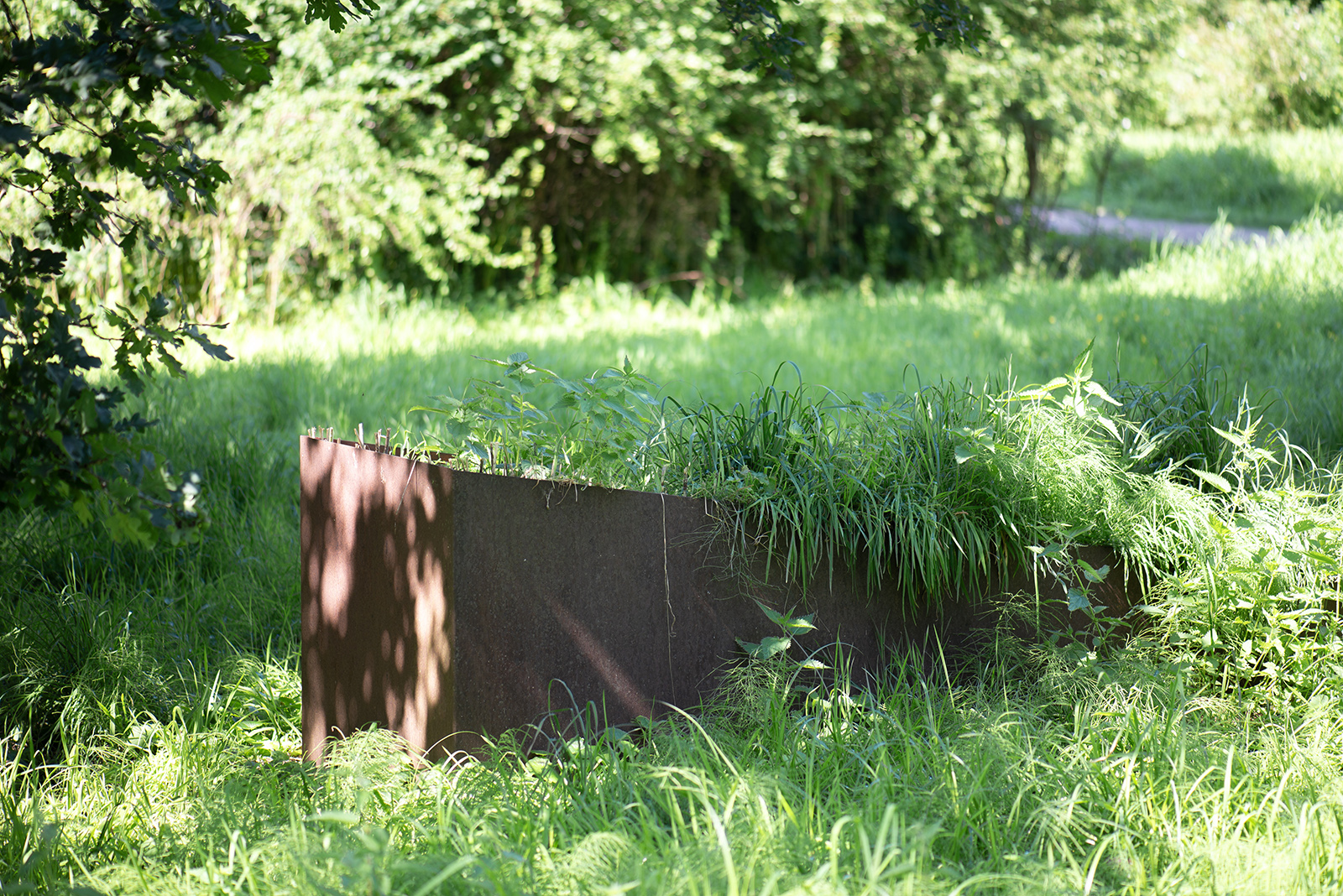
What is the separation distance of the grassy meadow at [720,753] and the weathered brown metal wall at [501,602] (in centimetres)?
14

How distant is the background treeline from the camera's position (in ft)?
26.3

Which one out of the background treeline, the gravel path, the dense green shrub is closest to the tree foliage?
the dense green shrub

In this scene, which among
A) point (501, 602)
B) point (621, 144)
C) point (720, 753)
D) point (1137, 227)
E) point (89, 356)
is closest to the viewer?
point (89, 356)

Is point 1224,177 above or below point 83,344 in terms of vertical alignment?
above

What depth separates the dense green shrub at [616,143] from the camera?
8.04 meters

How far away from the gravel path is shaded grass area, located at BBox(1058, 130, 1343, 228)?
39cm

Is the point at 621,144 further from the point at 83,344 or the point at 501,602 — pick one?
the point at 83,344

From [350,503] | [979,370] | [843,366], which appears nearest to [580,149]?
[843,366]

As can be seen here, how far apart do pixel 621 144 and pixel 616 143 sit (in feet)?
0.44

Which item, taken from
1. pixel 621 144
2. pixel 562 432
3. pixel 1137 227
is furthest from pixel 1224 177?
pixel 562 432

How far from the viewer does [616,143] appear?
895 cm

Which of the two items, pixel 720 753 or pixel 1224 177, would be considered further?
pixel 1224 177

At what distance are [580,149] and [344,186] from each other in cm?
264

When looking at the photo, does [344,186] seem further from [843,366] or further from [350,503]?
[350,503]
